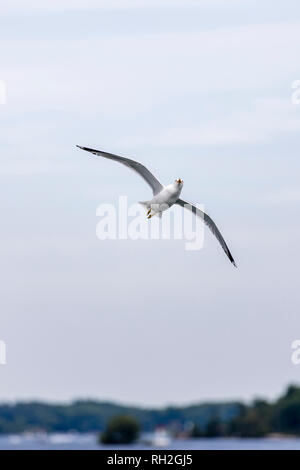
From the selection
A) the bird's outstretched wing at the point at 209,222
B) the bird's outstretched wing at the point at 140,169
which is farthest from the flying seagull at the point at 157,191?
the bird's outstretched wing at the point at 209,222

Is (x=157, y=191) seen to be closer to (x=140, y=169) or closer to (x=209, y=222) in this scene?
(x=140, y=169)

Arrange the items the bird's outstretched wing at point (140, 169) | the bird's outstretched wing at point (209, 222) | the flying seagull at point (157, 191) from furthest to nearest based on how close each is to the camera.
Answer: the bird's outstretched wing at point (209, 222)
the flying seagull at point (157, 191)
the bird's outstretched wing at point (140, 169)

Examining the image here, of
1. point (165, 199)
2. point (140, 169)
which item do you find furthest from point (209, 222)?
point (140, 169)

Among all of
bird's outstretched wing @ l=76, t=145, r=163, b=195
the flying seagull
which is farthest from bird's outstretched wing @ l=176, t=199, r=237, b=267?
bird's outstretched wing @ l=76, t=145, r=163, b=195

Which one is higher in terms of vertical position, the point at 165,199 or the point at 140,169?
the point at 140,169

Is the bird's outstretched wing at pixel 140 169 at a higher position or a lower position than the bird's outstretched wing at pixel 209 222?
higher

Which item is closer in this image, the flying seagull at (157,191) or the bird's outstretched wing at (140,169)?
the bird's outstretched wing at (140,169)

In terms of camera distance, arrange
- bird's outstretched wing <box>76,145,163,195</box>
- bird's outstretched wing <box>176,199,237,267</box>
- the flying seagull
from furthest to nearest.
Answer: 1. bird's outstretched wing <box>176,199,237,267</box>
2. the flying seagull
3. bird's outstretched wing <box>76,145,163,195</box>

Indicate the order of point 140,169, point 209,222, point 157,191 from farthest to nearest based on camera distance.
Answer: point 209,222
point 157,191
point 140,169

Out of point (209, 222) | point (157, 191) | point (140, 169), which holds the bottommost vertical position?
point (209, 222)

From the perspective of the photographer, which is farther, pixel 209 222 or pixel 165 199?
pixel 209 222

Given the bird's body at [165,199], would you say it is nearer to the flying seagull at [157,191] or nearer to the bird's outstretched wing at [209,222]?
the flying seagull at [157,191]

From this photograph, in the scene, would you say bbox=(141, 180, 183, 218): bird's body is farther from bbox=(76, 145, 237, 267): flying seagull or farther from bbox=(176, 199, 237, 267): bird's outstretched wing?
bbox=(176, 199, 237, 267): bird's outstretched wing

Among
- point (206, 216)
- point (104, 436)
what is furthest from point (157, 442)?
point (206, 216)
